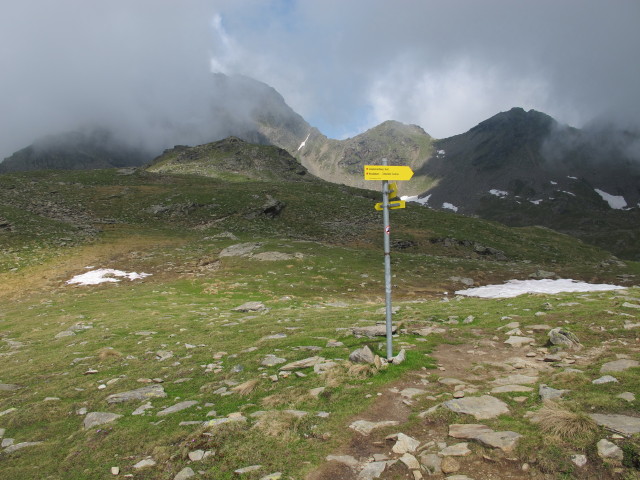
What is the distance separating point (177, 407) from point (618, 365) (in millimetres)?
11178

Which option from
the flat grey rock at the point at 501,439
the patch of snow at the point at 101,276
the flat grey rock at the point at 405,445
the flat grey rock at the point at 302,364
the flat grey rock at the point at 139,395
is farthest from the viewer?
the patch of snow at the point at 101,276

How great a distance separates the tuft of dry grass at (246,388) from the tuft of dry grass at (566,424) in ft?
21.8

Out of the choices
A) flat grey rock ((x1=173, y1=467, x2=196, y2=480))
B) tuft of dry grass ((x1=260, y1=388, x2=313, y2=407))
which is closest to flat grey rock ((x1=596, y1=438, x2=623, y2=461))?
tuft of dry grass ((x1=260, y1=388, x2=313, y2=407))

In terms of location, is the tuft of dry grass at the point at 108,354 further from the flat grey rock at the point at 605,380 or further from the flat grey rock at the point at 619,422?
the flat grey rock at the point at 605,380

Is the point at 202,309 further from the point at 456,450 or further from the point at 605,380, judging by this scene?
the point at 605,380

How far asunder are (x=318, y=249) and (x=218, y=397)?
40866 millimetres

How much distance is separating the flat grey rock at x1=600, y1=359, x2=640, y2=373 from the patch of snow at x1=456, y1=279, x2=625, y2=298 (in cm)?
2429

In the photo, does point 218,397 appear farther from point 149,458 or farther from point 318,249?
point 318,249

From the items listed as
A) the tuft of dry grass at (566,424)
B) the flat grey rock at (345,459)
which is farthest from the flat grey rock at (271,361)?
the tuft of dry grass at (566,424)

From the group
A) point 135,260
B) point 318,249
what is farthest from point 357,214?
point 135,260

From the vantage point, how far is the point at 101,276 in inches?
1500

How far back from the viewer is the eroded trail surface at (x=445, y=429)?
229 inches

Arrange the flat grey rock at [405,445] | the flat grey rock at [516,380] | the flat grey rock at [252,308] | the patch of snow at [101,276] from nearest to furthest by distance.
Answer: the flat grey rock at [405,445] → the flat grey rock at [516,380] → the flat grey rock at [252,308] → the patch of snow at [101,276]

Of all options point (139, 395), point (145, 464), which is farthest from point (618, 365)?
point (139, 395)
